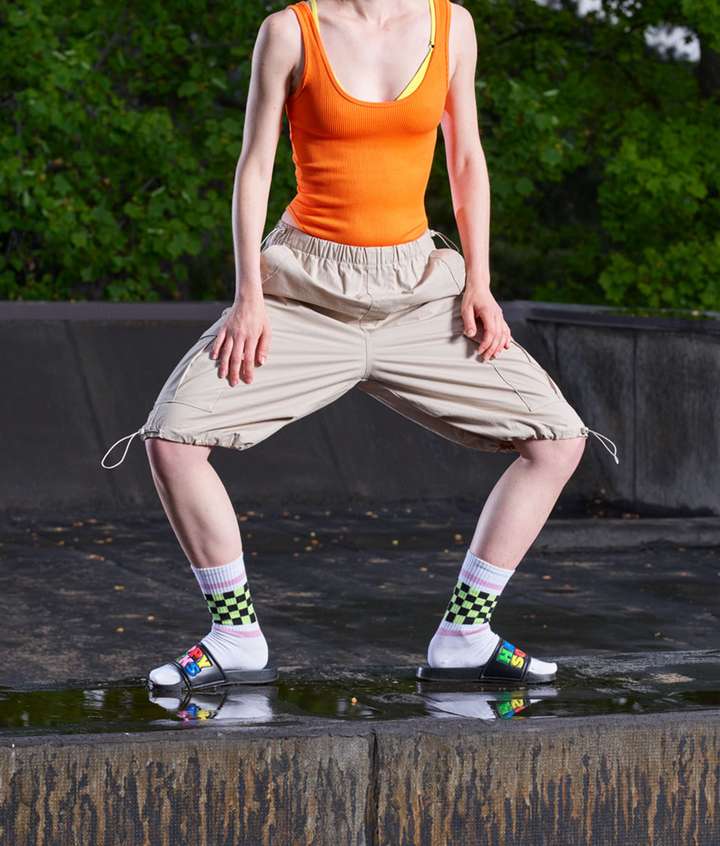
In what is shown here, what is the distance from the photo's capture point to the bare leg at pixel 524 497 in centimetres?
507

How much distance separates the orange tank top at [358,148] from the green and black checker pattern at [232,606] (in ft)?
3.30

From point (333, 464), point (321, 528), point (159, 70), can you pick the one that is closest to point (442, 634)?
point (321, 528)

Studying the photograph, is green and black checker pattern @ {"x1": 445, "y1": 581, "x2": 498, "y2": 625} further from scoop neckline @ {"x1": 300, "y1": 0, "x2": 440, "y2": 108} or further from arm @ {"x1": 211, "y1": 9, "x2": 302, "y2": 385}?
scoop neckline @ {"x1": 300, "y1": 0, "x2": 440, "y2": 108}

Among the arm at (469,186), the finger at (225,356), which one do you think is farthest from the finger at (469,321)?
the finger at (225,356)

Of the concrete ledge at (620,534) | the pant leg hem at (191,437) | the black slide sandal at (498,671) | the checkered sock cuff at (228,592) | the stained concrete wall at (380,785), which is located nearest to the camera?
the stained concrete wall at (380,785)

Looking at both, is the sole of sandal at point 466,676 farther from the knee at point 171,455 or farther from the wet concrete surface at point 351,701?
the knee at point 171,455

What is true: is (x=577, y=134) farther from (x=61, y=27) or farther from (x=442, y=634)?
(x=442, y=634)

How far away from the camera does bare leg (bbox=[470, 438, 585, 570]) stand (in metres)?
5.07

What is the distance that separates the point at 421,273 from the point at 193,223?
364 inches

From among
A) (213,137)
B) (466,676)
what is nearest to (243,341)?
(466,676)

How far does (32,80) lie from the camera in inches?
530

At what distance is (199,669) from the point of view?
16.7ft

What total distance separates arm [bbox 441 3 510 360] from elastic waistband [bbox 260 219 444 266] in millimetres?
180

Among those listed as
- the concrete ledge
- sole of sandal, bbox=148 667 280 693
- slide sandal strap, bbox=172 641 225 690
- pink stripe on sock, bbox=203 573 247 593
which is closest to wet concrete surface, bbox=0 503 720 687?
the concrete ledge
